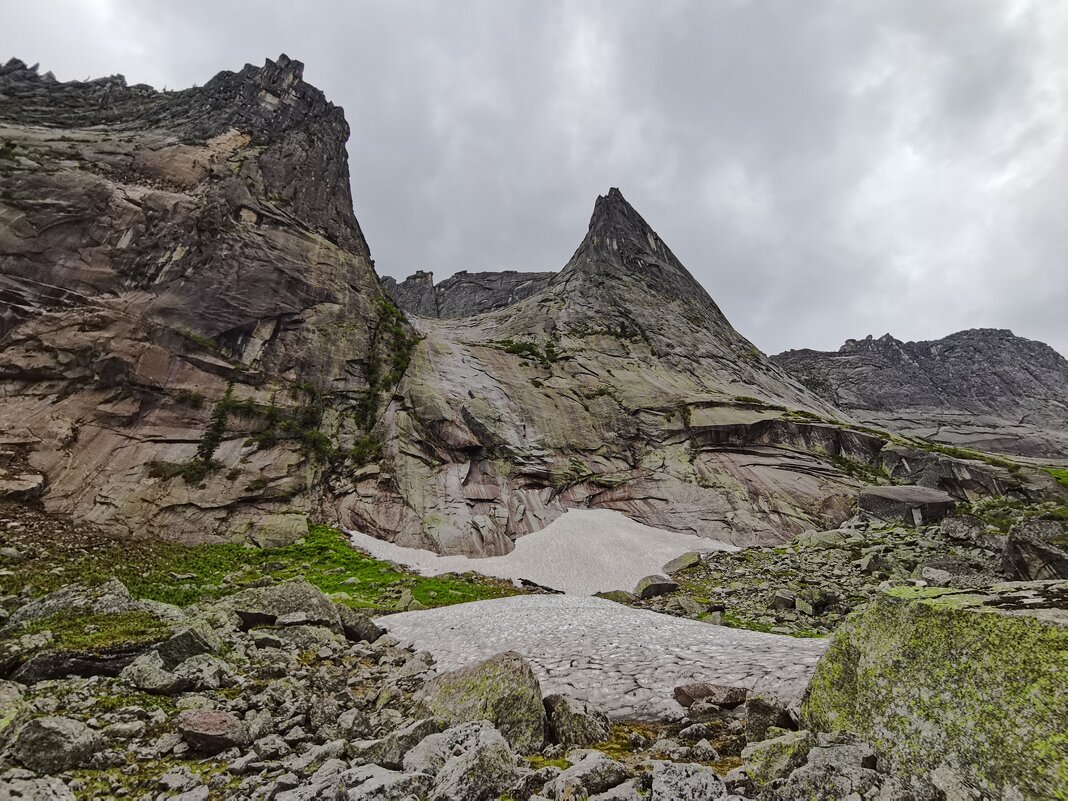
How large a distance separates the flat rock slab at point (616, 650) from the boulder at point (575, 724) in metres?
1.00

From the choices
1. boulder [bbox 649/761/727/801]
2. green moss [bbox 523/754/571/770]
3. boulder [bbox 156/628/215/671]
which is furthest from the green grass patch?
boulder [bbox 649/761/727/801]

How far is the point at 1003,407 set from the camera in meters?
152

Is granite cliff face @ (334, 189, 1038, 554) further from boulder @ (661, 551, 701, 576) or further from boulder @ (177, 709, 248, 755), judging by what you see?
boulder @ (177, 709, 248, 755)

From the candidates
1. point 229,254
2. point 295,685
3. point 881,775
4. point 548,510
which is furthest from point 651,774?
point 229,254

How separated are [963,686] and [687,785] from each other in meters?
2.69

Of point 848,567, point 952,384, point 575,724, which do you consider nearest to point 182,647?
point 575,724

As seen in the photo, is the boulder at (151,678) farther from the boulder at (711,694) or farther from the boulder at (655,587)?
the boulder at (655,587)

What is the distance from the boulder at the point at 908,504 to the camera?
115 feet

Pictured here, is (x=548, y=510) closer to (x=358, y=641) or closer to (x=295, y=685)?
(x=358, y=641)

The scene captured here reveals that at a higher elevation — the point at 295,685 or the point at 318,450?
the point at 318,450

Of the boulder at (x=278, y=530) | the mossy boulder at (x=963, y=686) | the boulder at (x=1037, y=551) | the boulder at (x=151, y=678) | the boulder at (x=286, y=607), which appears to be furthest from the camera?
the boulder at (x=278, y=530)

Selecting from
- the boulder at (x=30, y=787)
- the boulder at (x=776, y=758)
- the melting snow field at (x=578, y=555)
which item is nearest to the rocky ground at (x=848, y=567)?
the melting snow field at (x=578, y=555)

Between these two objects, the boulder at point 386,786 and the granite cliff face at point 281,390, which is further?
the granite cliff face at point 281,390

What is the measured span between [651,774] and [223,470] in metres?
38.5
